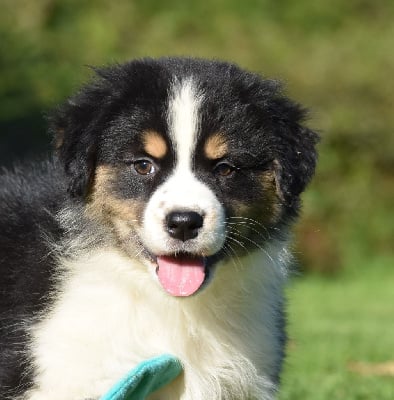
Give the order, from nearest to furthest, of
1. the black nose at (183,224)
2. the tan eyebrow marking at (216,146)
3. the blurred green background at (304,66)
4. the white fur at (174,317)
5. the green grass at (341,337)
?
the black nose at (183,224)
the white fur at (174,317)
the tan eyebrow marking at (216,146)
the green grass at (341,337)
the blurred green background at (304,66)

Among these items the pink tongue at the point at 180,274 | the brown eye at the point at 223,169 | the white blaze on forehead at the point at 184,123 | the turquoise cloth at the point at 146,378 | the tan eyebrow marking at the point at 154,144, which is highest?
the white blaze on forehead at the point at 184,123

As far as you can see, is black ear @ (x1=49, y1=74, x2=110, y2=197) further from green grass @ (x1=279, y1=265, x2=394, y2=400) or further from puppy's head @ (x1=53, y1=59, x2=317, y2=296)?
green grass @ (x1=279, y1=265, x2=394, y2=400)

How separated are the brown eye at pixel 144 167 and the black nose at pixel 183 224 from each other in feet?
1.07

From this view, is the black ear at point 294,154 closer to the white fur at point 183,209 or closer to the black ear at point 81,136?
the white fur at point 183,209

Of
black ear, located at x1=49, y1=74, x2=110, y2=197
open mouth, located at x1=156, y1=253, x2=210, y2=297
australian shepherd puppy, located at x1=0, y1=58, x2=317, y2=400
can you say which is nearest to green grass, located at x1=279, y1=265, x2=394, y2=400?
australian shepherd puppy, located at x1=0, y1=58, x2=317, y2=400

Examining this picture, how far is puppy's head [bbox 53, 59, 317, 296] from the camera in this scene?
14.1ft

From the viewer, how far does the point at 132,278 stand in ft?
15.0

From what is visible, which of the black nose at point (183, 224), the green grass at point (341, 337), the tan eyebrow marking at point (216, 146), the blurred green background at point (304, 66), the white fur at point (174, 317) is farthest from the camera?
the blurred green background at point (304, 66)

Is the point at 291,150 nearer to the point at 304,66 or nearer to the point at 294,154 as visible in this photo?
the point at 294,154

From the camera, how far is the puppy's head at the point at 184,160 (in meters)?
4.30

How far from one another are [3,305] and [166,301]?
2.47 ft

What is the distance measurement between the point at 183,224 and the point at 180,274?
34 cm

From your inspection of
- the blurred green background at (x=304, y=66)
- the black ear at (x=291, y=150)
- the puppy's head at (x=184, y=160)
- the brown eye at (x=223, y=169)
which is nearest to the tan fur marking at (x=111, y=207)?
the puppy's head at (x=184, y=160)

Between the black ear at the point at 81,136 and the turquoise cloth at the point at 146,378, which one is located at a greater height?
the black ear at the point at 81,136
